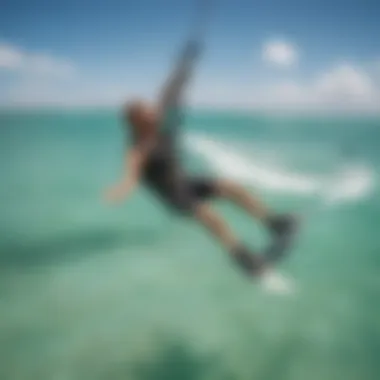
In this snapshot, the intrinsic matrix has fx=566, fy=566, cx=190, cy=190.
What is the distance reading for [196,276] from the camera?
1737 millimetres

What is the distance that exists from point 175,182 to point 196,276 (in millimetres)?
296

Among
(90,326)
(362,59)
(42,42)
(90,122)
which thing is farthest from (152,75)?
(90,326)

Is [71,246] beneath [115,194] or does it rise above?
beneath

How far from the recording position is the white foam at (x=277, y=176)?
5.68ft

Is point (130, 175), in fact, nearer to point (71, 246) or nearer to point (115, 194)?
point (115, 194)

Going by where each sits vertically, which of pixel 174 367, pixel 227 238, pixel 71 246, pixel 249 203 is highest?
pixel 249 203

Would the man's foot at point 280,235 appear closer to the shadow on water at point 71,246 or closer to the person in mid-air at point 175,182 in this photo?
the person in mid-air at point 175,182

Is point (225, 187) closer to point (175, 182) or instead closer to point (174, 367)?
point (175, 182)

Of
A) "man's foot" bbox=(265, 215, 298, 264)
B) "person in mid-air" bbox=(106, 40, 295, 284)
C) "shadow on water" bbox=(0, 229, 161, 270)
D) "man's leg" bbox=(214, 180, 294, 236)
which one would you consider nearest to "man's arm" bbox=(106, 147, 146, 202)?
"person in mid-air" bbox=(106, 40, 295, 284)

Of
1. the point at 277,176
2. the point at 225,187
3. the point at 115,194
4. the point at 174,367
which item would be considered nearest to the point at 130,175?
the point at 115,194

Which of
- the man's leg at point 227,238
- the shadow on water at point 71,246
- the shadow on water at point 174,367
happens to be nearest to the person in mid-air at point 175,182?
the man's leg at point 227,238

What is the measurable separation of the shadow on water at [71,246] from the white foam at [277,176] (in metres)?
0.29

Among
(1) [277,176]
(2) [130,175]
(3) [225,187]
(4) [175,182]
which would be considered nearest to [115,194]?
(2) [130,175]

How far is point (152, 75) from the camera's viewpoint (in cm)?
175
